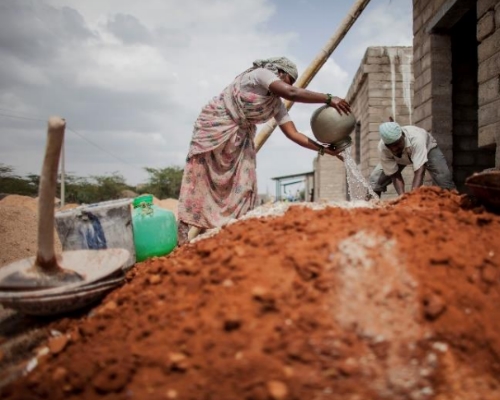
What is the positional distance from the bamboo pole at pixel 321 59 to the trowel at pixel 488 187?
9.50 ft

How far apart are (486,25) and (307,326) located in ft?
11.9

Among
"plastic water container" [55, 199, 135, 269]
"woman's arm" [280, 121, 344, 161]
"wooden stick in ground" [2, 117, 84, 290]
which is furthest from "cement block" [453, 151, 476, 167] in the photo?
"wooden stick in ground" [2, 117, 84, 290]

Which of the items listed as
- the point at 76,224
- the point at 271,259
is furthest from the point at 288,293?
the point at 76,224

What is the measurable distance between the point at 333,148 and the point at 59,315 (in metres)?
2.55

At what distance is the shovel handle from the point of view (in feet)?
5.43

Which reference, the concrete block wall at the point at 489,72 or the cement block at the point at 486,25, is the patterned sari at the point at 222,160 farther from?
the cement block at the point at 486,25

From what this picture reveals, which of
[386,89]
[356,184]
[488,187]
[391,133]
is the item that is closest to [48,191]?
[488,187]

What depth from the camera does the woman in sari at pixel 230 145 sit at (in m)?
3.04

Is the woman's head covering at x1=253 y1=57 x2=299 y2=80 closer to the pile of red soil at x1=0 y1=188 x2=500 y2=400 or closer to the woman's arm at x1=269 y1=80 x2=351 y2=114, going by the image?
the woman's arm at x1=269 y1=80 x2=351 y2=114

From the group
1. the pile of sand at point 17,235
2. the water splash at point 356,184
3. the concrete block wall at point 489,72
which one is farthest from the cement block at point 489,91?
the pile of sand at point 17,235

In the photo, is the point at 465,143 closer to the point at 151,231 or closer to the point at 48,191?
the point at 151,231

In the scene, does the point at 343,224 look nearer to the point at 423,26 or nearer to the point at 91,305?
the point at 91,305

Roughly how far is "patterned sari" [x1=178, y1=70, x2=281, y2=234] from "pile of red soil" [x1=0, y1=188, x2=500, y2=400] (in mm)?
1437

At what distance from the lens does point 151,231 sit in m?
2.87
